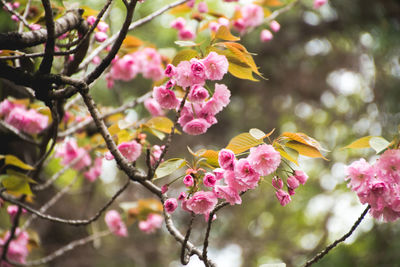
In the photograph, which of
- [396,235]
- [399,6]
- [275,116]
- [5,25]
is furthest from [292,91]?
[5,25]

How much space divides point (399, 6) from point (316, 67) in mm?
1494

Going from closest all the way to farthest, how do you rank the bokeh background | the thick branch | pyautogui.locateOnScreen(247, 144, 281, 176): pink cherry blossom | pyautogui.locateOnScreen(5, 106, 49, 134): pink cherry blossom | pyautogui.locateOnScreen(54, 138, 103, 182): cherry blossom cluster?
pyautogui.locateOnScreen(247, 144, 281, 176): pink cherry blossom < the thick branch < pyautogui.locateOnScreen(5, 106, 49, 134): pink cherry blossom < pyautogui.locateOnScreen(54, 138, 103, 182): cherry blossom cluster < the bokeh background

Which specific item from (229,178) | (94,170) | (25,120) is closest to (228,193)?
(229,178)

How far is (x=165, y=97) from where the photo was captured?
1.05m

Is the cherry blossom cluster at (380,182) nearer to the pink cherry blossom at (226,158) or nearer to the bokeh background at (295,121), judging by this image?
the pink cherry blossom at (226,158)

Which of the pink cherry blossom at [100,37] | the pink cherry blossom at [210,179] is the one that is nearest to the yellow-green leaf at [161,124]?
the pink cherry blossom at [210,179]

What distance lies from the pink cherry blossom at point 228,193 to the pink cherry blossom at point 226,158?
0.19 feet

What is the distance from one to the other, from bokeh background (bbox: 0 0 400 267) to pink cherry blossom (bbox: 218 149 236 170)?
248 centimetres

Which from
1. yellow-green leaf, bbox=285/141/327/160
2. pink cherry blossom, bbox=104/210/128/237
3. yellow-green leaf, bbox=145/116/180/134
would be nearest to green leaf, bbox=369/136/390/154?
yellow-green leaf, bbox=285/141/327/160

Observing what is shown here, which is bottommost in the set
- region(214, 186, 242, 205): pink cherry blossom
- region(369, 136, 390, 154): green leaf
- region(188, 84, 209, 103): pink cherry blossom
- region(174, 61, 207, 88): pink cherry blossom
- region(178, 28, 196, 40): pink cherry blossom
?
region(178, 28, 196, 40): pink cherry blossom

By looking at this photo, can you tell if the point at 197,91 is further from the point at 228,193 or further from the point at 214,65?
the point at 228,193

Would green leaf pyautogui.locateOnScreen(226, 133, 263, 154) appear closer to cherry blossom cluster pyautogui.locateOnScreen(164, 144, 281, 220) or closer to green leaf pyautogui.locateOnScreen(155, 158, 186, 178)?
cherry blossom cluster pyautogui.locateOnScreen(164, 144, 281, 220)

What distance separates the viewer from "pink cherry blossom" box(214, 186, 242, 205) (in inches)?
33.9

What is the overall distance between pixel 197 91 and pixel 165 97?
0.47ft
